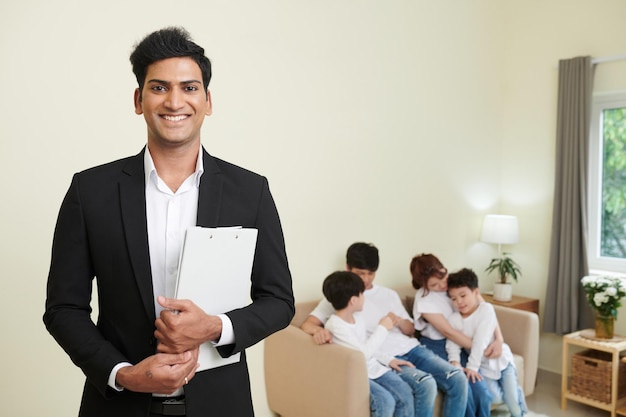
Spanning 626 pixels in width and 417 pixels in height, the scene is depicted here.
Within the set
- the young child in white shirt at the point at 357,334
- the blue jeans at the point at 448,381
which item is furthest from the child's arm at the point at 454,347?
the young child in white shirt at the point at 357,334

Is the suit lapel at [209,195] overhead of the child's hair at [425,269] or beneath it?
overhead

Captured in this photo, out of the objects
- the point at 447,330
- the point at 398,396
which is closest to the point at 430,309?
the point at 447,330

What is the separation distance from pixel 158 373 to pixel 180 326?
101mm

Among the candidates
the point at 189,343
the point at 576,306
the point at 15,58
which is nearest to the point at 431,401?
the point at 576,306

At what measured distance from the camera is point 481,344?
136 inches

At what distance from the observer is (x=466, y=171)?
15.9 ft

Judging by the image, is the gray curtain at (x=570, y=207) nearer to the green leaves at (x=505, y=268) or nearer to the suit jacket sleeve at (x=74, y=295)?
the green leaves at (x=505, y=268)

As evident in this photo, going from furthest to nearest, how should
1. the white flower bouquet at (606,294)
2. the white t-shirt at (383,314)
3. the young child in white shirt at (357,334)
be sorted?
1. the white flower bouquet at (606,294)
2. the white t-shirt at (383,314)
3. the young child in white shirt at (357,334)

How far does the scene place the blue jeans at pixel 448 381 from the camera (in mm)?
3246

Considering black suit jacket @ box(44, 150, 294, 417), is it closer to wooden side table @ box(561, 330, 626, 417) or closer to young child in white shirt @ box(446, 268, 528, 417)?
young child in white shirt @ box(446, 268, 528, 417)

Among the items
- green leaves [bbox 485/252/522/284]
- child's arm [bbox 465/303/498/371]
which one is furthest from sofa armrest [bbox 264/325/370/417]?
green leaves [bbox 485/252/522/284]

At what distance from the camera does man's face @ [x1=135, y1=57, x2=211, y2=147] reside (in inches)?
51.9

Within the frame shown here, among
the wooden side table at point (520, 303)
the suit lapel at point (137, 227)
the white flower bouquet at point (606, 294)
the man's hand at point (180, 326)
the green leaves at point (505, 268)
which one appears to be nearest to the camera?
the man's hand at point (180, 326)

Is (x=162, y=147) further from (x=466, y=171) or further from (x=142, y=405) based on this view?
(x=466, y=171)
